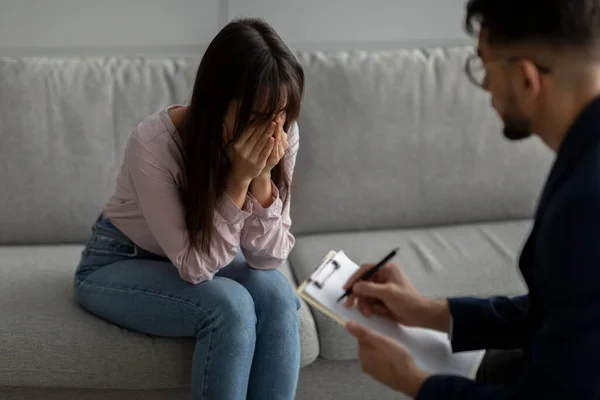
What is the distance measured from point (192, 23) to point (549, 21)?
155 cm

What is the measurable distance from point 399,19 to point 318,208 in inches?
30.5

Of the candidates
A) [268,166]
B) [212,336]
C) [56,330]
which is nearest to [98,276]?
[56,330]

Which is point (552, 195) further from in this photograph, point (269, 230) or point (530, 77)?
point (269, 230)

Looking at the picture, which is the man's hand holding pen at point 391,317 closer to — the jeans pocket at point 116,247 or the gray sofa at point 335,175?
the gray sofa at point 335,175

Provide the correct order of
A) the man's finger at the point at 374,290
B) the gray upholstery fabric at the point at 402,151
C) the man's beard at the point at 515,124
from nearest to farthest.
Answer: the man's beard at the point at 515,124 → the man's finger at the point at 374,290 → the gray upholstery fabric at the point at 402,151

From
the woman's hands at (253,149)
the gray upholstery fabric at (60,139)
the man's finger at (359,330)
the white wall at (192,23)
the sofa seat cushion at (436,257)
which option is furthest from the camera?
the white wall at (192,23)

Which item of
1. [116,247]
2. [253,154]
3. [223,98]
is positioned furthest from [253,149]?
[116,247]

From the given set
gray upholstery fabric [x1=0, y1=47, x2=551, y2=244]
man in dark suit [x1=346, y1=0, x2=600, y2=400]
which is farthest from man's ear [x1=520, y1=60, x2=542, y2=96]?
gray upholstery fabric [x1=0, y1=47, x2=551, y2=244]

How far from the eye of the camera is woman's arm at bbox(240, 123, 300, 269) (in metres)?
1.53

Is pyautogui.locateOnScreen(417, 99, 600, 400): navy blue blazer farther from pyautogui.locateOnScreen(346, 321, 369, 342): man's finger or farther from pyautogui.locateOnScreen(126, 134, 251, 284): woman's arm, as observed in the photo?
pyautogui.locateOnScreen(126, 134, 251, 284): woman's arm

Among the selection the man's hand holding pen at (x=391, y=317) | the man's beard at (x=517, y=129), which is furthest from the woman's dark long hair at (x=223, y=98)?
the man's beard at (x=517, y=129)

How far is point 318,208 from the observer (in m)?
2.06

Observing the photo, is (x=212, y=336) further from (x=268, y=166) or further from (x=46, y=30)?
(x=46, y=30)

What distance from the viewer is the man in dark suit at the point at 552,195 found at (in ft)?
2.87
